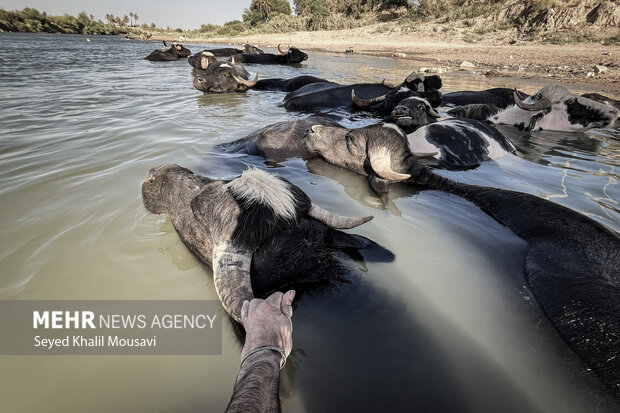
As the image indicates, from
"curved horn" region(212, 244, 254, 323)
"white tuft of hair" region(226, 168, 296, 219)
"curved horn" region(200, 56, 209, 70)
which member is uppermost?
"curved horn" region(200, 56, 209, 70)

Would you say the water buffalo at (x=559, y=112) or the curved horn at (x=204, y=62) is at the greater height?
the curved horn at (x=204, y=62)

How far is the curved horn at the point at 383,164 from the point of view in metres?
4.15

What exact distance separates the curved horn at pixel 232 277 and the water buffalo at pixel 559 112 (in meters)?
7.34

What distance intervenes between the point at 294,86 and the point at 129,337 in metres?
10.1

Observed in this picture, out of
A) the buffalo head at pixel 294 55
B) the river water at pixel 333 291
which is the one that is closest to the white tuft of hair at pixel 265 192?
the river water at pixel 333 291

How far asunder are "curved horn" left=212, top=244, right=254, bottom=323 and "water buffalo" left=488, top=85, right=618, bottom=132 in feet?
24.1

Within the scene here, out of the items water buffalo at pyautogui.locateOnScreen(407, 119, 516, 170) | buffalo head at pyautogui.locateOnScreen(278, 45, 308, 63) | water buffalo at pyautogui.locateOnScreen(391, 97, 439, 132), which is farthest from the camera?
buffalo head at pyautogui.locateOnScreen(278, 45, 308, 63)

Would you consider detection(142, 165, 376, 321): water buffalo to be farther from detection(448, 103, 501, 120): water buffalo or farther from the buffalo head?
the buffalo head

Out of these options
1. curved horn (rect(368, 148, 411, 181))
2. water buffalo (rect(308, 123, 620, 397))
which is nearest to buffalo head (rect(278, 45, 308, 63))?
curved horn (rect(368, 148, 411, 181))

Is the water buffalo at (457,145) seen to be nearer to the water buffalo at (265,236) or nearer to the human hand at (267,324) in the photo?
the water buffalo at (265,236)

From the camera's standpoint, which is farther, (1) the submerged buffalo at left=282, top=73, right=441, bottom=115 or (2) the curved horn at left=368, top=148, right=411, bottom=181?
(1) the submerged buffalo at left=282, top=73, right=441, bottom=115

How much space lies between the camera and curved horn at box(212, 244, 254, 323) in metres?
1.82

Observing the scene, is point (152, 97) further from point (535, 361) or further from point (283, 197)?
point (535, 361)

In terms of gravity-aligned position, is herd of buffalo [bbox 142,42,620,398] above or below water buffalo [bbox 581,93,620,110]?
below
